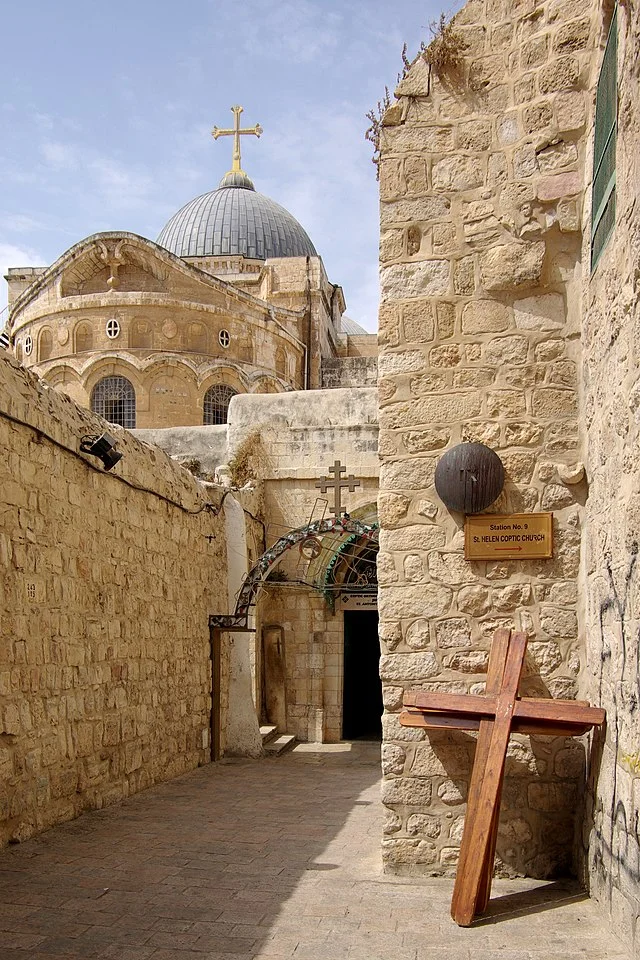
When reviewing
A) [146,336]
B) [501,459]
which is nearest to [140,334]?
[146,336]

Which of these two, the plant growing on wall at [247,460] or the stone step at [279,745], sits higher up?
the plant growing on wall at [247,460]

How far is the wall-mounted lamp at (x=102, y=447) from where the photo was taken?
6.70 meters

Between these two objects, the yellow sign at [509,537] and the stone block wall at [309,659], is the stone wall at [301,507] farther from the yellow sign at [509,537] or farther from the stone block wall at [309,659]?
the yellow sign at [509,537]

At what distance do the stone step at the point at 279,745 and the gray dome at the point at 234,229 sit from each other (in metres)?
16.7

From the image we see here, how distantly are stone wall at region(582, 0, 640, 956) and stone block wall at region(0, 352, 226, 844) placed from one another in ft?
10.7

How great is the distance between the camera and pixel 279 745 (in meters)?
12.0

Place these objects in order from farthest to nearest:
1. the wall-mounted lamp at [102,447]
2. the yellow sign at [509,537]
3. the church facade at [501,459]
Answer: the wall-mounted lamp at [102,447] → the yellow sign at [509,537] → the church facade at [501,459]

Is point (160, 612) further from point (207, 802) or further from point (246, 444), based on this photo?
point (246, 444)

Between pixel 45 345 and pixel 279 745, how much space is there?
11.6 m

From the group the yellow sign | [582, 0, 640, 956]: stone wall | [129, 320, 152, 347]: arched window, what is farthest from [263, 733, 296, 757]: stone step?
[129, 320, 152, 347]: arched window

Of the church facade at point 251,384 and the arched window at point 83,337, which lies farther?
the arched window at point 83,337

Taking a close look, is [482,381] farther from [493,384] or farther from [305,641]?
[305,641]

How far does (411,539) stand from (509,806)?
1413 millimetres

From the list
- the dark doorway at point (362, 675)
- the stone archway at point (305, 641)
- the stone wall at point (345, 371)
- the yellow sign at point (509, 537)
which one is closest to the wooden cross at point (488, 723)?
the yellow sign at point (509, 537)
